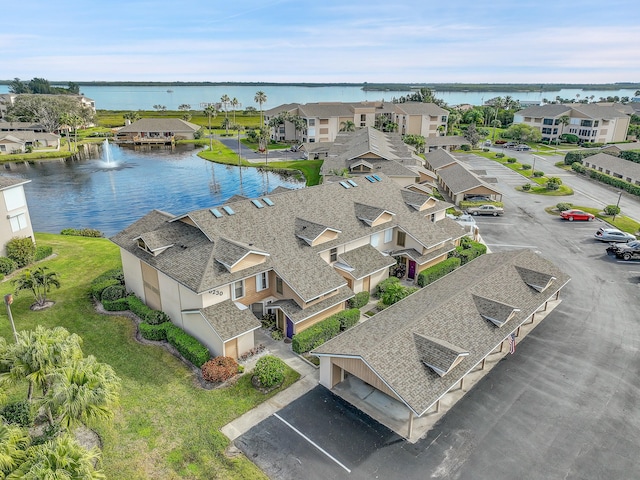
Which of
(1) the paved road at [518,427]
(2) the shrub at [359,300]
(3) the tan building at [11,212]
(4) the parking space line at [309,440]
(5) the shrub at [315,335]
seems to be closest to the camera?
A: (1) the paved road at [518,427]

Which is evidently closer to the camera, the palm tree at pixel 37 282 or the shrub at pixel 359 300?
the palm tree at pixel 37 282

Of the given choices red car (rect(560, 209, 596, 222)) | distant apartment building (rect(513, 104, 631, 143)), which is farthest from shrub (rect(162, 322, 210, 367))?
distant apartment building (rect(513, 104, 631, 143))

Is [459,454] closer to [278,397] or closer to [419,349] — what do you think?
[419,349]

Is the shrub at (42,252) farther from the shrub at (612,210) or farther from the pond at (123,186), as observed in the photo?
the shrub at (612,210)

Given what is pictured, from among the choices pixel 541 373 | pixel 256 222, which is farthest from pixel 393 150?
pixel 541 373

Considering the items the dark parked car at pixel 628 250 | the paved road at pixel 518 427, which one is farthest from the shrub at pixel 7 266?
the dark parked car at pixel 628 250

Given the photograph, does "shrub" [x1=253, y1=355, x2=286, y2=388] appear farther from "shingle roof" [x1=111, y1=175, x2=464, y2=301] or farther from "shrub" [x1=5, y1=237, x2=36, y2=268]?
"shrub" [x1=5, y1=237, x2=36, y2=268]
